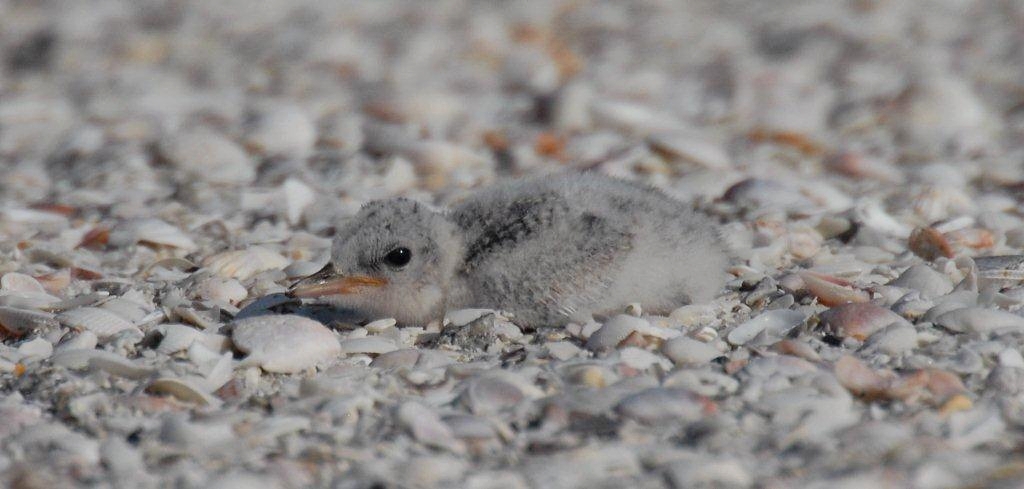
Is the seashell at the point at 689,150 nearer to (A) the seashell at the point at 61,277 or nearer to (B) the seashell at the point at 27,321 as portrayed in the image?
(A) the seashell at the point at 61,277

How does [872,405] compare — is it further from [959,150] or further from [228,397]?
[959,150]

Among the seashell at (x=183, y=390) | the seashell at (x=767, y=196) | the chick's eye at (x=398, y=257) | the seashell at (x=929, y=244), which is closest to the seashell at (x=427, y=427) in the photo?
the seashell at (x=183, y=390)

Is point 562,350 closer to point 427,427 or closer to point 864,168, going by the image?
point 427,427

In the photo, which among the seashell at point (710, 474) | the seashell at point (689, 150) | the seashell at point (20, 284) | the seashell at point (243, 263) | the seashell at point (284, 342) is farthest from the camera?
the seashell at point (689, 150)

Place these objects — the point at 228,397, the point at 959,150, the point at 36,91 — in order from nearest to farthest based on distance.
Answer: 1. the point at 228,397
2. the point at 959,150
3. the point at 36,91

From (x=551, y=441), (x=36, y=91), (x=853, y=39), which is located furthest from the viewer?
(x=853, y=39)

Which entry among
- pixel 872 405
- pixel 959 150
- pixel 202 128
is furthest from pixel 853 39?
pixel 872 405
